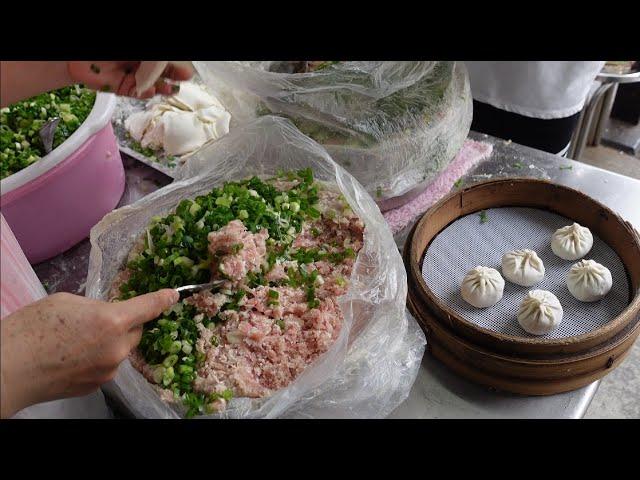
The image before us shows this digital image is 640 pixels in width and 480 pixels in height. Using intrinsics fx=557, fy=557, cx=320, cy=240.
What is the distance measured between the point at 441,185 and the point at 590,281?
0.64 meters

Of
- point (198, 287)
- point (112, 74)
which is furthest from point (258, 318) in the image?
point (112, 74)

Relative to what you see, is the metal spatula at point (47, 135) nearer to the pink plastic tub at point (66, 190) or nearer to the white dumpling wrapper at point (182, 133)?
the pink plastic tub at point (66, 190)

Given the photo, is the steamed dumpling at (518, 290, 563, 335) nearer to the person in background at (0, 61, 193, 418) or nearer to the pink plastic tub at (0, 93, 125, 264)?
the person in background at (0, 61, 193, 418)

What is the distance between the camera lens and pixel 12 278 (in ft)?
3.26

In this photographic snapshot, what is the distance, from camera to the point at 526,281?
5.15 ft

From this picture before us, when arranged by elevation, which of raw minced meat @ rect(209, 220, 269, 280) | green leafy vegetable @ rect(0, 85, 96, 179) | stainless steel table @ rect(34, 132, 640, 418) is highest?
green leafy vegetable @ rect(0, 85, 96, 179)

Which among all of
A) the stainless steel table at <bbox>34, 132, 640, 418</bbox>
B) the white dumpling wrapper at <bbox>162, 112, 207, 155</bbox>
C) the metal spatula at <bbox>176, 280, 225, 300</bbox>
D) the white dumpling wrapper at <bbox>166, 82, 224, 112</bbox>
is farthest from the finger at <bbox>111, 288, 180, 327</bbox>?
the white dumpling wrapper at <bbox>166, 82, 224, 112</bbox>

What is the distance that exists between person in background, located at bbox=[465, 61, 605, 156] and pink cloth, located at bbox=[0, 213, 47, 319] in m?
1.83

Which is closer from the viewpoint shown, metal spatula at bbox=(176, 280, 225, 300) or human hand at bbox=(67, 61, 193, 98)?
human hand at bbox=(67, 61, 193, 98)

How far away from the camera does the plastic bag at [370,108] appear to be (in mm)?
1629

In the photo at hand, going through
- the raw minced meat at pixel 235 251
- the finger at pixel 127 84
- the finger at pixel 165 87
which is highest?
the finger at pixel 127 84

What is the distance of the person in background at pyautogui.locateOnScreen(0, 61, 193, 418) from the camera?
799 millimetres

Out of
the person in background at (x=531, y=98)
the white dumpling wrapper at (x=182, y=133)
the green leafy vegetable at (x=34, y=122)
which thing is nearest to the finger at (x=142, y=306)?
the green leafy vegetable at (x=34, y=122)

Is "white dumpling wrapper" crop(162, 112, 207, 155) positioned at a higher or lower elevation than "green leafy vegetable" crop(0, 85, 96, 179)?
lower
